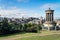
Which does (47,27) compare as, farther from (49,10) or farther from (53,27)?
(49,10)

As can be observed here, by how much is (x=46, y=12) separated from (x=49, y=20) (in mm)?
3029

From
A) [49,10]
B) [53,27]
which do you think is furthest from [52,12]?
[53,27]

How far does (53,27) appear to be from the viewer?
59.8 m

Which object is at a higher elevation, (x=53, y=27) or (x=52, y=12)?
(x=52, y=12)

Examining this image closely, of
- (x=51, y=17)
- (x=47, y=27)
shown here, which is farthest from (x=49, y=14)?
(x=47, y=27)

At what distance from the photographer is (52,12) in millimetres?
62062

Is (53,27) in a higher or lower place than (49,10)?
lower

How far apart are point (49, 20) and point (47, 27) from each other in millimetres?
3896

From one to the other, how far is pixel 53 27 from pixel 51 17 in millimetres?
4625

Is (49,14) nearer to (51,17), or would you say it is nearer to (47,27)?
(51,17)

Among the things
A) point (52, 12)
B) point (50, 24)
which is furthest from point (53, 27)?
point (52, 12)

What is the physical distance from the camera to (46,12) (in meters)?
62.3

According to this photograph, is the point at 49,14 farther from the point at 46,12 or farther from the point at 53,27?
the point at 53,27

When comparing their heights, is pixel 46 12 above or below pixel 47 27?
above
